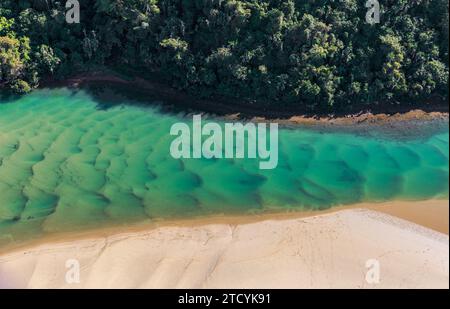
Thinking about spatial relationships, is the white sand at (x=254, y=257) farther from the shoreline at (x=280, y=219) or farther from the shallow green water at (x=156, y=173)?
the shallow green water at (x=156, y=173)

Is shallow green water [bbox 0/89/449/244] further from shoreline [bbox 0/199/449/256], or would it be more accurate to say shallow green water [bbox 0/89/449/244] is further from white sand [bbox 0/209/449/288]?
white sand [bbox 0/209/449/288]

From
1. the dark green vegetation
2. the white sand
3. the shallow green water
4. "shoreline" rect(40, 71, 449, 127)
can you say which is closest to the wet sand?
the white sand

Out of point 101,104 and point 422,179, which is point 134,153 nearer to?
point 101,104

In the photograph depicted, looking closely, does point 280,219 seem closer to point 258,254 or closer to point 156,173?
point 258,254

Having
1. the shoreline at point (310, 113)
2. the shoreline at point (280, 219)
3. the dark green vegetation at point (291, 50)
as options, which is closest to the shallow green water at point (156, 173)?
the shoreline at point (280, 219)

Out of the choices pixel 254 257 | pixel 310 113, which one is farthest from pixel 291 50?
pixel 254 257

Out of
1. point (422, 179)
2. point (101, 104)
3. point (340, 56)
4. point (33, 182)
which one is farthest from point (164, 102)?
point (422, 179)
